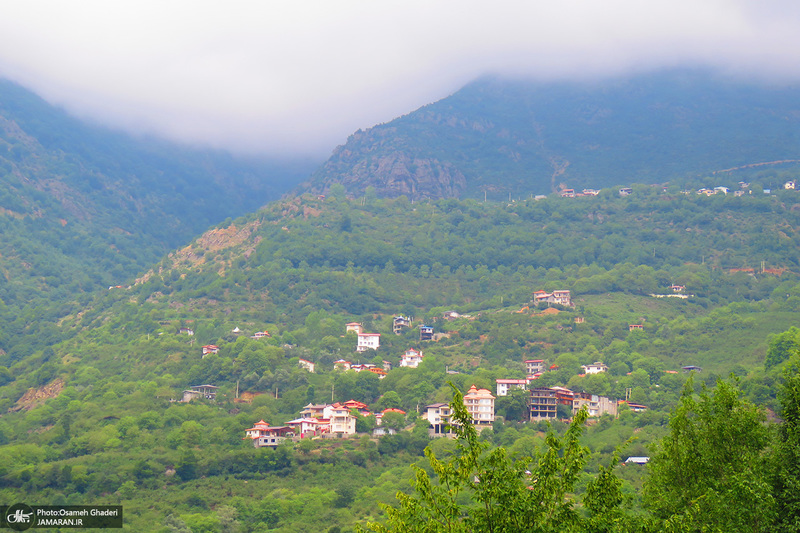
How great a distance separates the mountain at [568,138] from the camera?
13938cm

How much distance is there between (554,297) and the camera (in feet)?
276

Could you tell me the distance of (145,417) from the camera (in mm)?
56844

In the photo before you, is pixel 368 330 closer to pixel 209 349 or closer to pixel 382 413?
pixel 209 349

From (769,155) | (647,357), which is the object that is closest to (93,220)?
(647,357)

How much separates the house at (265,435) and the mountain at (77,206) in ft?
127

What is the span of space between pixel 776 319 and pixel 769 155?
75.0 m

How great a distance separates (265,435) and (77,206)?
256ft

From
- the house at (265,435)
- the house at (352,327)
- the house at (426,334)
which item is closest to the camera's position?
the house at (265,435)

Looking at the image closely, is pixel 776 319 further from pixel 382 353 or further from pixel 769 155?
pixel 769 155

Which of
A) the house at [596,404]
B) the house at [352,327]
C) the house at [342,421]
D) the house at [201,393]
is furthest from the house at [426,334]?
the house at [342,421]

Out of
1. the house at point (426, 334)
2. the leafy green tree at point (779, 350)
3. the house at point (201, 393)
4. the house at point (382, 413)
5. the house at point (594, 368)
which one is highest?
the house at point (426, 334)

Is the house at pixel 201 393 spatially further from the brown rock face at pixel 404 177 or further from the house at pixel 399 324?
the brown rock face at pixel 404 177

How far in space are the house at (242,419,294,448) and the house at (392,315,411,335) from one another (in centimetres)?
2785

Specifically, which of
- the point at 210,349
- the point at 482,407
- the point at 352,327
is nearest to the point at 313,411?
the point at 482,407
